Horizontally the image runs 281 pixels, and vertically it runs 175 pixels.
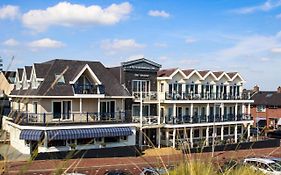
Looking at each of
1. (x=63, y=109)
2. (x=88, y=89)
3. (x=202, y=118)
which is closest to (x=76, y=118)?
(x=63, y=109)

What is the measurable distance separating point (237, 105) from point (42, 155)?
81.3 ft

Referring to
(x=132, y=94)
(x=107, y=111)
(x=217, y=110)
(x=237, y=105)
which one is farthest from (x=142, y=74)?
(x=237, y=105)

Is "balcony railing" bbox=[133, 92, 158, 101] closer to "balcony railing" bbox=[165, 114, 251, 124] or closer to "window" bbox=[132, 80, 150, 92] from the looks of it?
"window" bbox=[132, 80, 150, 92]

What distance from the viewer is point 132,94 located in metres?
36.5

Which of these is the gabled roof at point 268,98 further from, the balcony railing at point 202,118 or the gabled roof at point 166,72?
the gabled roof at point 166,72

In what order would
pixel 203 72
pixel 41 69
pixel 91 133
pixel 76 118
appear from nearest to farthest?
pixel 91 133 → pixel 76 118 → pixel 41 69 → pixel 203 72

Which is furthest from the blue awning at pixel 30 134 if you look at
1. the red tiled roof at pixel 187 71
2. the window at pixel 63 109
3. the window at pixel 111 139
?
the red tiled roof at pixel 187 71

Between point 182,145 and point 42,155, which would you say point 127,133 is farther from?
point 182,145

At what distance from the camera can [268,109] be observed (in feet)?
189

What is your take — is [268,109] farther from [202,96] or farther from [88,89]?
[88,89]

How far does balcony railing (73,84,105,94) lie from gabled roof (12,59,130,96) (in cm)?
50

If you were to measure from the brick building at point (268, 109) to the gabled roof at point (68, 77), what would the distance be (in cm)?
2757

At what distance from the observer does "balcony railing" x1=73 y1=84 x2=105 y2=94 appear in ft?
105

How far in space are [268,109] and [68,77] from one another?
35.4 m
